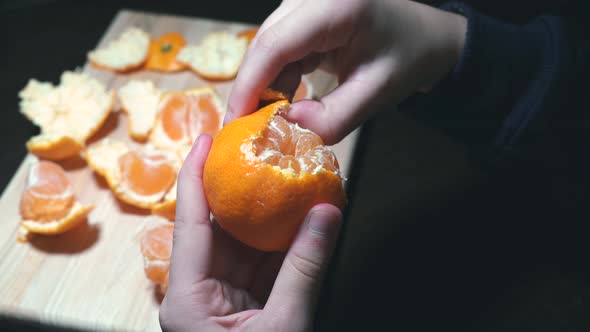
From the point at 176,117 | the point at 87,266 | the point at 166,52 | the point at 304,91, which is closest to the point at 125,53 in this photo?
the point at 166,52

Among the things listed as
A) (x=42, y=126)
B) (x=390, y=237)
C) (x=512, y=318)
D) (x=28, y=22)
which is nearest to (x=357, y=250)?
(x=390, y=237)

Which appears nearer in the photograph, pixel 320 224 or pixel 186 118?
pixel 320 224

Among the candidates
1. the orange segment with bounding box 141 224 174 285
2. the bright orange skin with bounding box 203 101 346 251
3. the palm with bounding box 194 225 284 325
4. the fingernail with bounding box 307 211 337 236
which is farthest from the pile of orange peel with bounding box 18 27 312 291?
the fingernail with bounding box 307 211 337 236

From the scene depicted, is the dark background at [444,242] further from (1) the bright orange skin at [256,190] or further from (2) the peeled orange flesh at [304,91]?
(1) the bright orange skin at [256,190]

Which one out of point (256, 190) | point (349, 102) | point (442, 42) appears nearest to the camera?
point (256, 190)

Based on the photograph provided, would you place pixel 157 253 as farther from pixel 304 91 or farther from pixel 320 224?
pixel 304 91

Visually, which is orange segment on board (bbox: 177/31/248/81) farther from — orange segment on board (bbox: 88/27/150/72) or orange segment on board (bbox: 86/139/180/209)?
orange segment on board (bbox: 86/139/180/209)

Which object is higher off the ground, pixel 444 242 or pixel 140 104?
pixel 140 104

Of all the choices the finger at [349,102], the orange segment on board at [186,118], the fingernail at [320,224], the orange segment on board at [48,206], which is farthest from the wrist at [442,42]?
the orange segment on board at [48,206]

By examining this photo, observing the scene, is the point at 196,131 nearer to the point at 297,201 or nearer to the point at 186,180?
the point at 186,180
